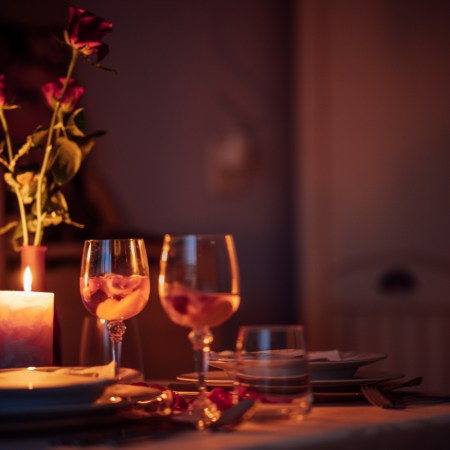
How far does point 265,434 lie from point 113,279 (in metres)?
0.33

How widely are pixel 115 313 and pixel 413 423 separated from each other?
0.38 meters

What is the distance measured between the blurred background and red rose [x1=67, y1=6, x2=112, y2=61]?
1.75 metres

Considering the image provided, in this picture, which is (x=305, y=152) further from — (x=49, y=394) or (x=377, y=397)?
(x=49, y=394)

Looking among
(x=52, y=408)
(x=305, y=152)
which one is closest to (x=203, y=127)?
(x=305, y=152)

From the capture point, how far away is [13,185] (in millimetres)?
1258

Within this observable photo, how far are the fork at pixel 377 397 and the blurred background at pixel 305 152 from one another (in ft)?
6.30

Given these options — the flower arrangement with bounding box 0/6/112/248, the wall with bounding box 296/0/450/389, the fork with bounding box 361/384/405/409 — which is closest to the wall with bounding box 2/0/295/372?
the wall with bounding box 296/0/450/389

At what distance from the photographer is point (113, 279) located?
3.54 ft

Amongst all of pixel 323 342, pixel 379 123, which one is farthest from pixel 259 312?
pixel 379 123

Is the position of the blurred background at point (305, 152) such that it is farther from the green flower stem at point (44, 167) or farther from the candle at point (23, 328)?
the candle at point (23, 328)

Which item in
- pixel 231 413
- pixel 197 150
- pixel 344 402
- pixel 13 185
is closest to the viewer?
pixel 231 413

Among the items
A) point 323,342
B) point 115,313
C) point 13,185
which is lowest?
point 323,342

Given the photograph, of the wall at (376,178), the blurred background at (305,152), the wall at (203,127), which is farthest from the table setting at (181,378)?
the wall at (376,178)

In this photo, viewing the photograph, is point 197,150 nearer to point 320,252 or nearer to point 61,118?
point 320,252
